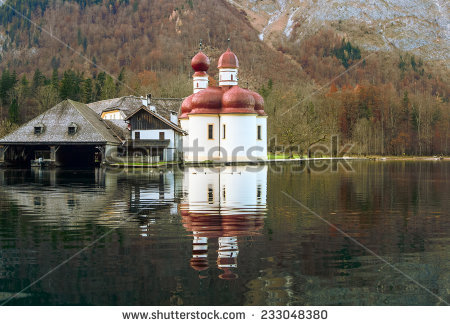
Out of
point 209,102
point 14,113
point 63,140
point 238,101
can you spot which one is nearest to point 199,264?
point 63,140

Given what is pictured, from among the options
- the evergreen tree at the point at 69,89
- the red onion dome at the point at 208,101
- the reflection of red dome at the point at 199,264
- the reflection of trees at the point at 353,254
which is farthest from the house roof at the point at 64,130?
the reflection of red dome at the point at 199,264

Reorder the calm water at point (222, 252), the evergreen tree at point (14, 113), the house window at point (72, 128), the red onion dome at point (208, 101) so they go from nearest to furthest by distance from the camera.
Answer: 1. the calm water at point (222, 252)
2. the house window at point (72, 128)
3. the red onion dome at point (208, 101)
4. the evergreen tree at point (14, 113)

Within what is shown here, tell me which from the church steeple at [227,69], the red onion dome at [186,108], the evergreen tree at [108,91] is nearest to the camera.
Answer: the church steeple at [227,69]

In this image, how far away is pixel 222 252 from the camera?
35.6 ft

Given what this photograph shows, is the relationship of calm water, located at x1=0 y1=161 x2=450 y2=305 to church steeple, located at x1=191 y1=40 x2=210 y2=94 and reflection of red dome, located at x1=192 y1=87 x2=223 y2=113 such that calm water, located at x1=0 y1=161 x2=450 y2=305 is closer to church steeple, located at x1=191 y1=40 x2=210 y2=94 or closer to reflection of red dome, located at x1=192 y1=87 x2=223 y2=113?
reflection of red dome, located at x1=192 y1=87 x2=223 y2=113

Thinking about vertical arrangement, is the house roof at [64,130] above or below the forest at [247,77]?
below

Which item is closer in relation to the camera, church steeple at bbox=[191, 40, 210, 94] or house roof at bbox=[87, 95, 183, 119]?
church steeple at bbox=[191, 40, 210, 94]

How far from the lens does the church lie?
211ft

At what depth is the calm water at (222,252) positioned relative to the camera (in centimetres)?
834

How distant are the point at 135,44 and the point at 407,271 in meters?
180

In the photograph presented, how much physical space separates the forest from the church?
9157mm

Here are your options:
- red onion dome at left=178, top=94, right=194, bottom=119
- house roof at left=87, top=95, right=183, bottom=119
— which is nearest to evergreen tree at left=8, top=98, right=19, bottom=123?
house roof at left=87, top=95, right=183, bottom=119

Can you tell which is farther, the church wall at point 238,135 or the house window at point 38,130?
the church wall at point 238,135

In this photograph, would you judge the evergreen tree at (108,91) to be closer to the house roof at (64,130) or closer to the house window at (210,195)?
the house roof at (64,130)
